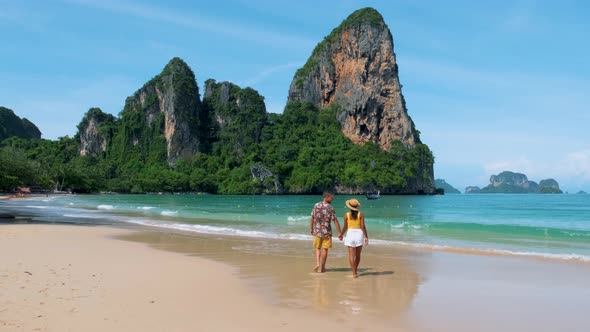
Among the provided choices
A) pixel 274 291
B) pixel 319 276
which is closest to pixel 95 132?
pixel 319 276

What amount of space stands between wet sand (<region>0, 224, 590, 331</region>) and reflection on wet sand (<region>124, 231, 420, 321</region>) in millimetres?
24

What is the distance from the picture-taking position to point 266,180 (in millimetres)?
98938

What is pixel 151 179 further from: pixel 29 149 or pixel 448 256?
pixel 448 256

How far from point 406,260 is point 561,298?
4.06 meters

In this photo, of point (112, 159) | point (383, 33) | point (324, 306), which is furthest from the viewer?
point (112, 159)

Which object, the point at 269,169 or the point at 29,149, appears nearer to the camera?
the point at 269,169

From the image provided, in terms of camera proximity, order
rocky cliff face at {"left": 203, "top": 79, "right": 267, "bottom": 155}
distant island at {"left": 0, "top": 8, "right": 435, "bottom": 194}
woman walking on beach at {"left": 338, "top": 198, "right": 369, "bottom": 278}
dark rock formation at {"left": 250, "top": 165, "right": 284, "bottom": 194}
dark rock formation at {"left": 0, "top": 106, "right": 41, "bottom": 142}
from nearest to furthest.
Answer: woman walking on beach at {"left": 338, "top": 198, "right": 369, "bottom": 278}
dark rock formation at {"left": 250, "top": 165, "right": 284, "bottom": 194}
distant island at {"left": 0, "top": 8, "right": 435, "bottom": 194}
rocky cliff face at {"left": 203, "top": 79, "right": 267, "bottom": 155}
dark rock formation at {"left": 0, "top": 106, "right": 41, "bottom": 142}

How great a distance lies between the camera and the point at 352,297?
22.1ft

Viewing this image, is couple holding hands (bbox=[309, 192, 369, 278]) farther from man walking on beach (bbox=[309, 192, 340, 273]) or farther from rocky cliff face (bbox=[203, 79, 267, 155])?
rocky cliff face (bbox=[203, 79, 267, 155])

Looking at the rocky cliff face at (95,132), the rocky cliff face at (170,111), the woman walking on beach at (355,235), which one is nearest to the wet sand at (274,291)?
the woman walking on beach at (355,235)

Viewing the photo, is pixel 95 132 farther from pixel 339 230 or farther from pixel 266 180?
pixel 339 230

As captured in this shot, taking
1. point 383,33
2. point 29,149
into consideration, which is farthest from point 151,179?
point 383,33

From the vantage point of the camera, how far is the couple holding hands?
8.42 metres

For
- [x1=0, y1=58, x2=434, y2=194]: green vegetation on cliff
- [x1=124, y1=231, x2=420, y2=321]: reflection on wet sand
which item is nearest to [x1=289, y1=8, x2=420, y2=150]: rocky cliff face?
[x1=0, y1=58, x2=434, y2=194]: green vegetation on cliff
